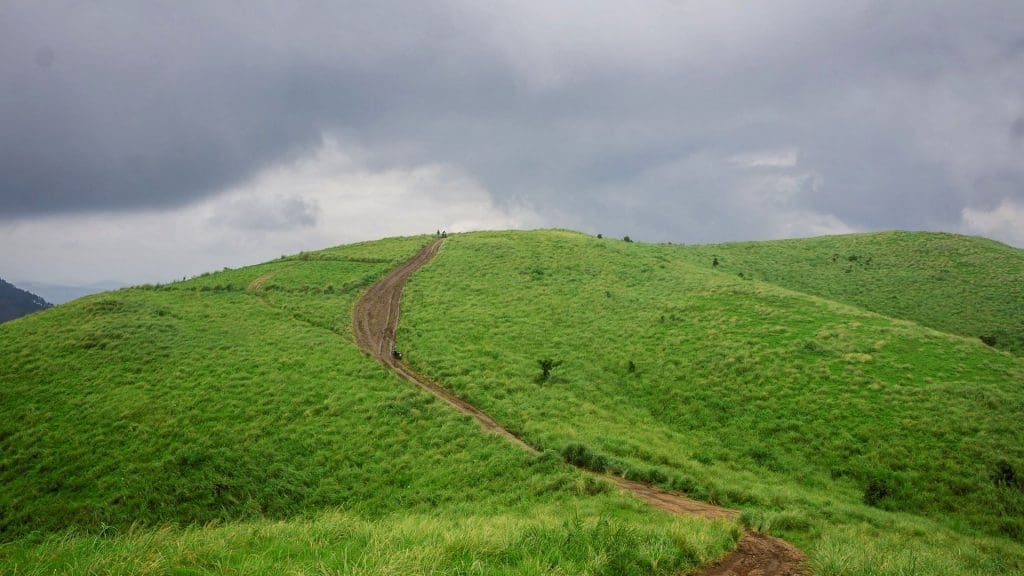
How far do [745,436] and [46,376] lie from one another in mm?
38636

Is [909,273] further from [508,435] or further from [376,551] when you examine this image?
[376,551]

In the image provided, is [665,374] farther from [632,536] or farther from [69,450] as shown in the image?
[69,450]

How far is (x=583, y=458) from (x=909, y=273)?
59.0m

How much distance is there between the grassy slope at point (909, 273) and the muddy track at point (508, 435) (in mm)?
40831

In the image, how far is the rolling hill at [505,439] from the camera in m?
8.74

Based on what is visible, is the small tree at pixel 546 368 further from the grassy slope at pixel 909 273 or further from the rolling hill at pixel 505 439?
the grassy slope at pixel 909 273

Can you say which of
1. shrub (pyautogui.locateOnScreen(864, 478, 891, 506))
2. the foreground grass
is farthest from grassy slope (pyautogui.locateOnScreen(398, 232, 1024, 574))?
the foreground grass

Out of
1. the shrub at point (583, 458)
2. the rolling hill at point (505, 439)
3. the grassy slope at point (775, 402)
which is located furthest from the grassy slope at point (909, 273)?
the shrub at point (583, 458)

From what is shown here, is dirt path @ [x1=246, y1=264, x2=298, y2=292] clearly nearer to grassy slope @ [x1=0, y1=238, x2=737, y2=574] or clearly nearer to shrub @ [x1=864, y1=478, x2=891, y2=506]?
grassy slope @ [x1=0, y1=238, x2=737, y2=574]

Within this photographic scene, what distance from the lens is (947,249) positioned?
62250 mm

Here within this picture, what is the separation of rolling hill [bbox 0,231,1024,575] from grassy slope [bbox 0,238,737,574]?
0.32ft

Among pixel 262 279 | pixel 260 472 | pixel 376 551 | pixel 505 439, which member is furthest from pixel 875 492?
pixel 262 279

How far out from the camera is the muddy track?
9688 mm

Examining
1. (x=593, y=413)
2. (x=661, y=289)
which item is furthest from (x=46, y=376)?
(x=661, y=289)
